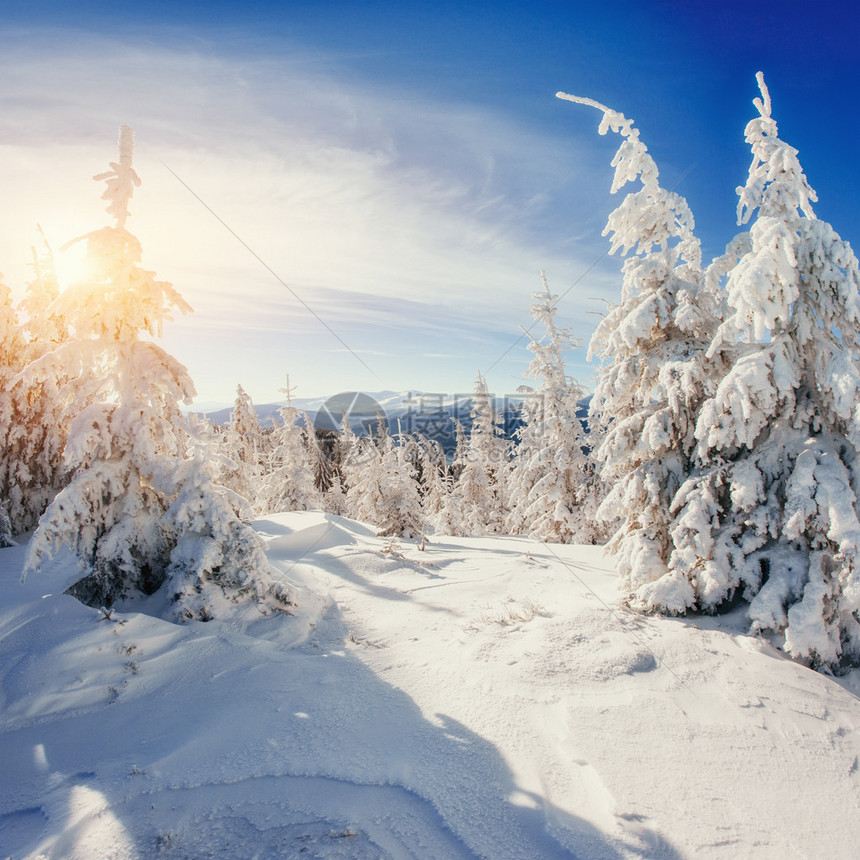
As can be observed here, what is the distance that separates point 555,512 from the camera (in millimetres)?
22172

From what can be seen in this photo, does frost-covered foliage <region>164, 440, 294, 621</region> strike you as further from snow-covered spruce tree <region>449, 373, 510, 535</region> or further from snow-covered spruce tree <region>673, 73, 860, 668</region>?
snow-covered spruce tree <region>449, 373, 510, 535</region>

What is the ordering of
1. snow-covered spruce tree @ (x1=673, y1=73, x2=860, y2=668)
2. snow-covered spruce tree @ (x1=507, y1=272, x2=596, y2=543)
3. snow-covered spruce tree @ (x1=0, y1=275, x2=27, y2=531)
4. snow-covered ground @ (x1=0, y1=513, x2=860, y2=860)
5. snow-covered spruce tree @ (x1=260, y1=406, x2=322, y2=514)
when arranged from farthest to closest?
snow-covered spruce tree @ (x1=260, y1=406, x2=322, y2=514)
snow-covered spruce tree @ (x1=507, y1=272, x2=596, y2=543)
snow-covered spruce tree @ (x1=0, y1=275, x2=27, y2=531)
snow-covered spruce tree @ (x1=673, y1=73, x2=860, y2=668)
snow-covered ground @ (x1=0, y1=513, x2=860, y2=860)

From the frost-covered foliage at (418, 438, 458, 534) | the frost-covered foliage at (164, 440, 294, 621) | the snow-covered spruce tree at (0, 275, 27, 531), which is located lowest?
the frost-covered foliage at (418, 438, 458, 534)

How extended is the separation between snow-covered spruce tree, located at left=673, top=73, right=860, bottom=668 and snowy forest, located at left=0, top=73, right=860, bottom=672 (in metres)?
0.03

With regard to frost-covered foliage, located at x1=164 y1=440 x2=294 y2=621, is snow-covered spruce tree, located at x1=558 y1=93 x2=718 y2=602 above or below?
above

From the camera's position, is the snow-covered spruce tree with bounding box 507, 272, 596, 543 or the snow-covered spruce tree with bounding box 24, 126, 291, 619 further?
the snow-covered spruce tree with bounding box 507, 272, 596, 543

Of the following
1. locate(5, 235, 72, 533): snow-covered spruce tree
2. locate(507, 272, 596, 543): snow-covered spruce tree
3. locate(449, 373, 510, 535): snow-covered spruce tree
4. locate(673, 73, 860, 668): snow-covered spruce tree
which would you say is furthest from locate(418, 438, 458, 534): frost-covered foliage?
locate(673, 73, 860, 668): snow-covered spruce tree

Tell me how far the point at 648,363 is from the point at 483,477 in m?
25.4

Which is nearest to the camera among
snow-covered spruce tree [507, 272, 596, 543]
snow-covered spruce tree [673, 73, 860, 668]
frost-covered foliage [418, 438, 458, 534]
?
snow-covered spruce tree [673, 73, 860, 668]

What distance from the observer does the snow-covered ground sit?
401 cm

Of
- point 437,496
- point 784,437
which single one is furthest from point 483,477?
point 784,437

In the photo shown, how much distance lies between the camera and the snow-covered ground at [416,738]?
401 cm

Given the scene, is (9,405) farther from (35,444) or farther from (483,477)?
(483,477)

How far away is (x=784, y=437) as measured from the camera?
7773 mm
